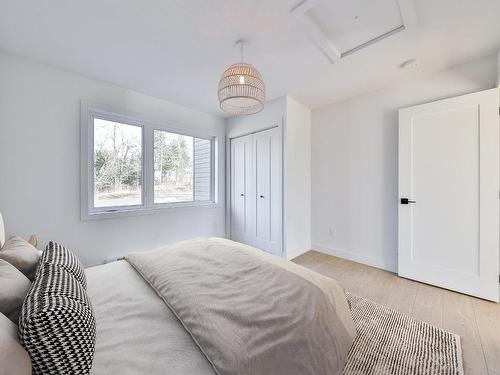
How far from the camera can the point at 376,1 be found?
1551 mm

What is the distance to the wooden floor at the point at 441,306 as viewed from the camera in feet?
4.75

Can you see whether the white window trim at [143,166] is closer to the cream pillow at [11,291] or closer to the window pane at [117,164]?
the window pane at [117,164]

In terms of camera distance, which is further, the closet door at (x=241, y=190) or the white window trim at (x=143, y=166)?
the closet door at (x=241, y=190)

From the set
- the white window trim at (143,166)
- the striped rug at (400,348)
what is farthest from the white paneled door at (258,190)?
the striped rug at (400,348)

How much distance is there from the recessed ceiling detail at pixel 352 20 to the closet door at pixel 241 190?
1.95 metres

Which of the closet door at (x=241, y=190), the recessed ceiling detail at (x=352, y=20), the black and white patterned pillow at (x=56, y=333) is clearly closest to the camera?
the black and white patterned pillow at (x=56, y=333)

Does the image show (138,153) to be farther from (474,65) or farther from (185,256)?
(474,65)

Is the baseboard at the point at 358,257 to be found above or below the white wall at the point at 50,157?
below

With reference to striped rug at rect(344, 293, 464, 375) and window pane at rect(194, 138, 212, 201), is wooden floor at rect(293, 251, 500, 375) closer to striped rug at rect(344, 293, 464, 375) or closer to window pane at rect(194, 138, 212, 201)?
striped rug at rect(344, 293, 464, 375)

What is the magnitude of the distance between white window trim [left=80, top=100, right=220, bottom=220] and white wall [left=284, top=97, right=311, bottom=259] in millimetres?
1421

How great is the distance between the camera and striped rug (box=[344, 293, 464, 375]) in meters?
1.29

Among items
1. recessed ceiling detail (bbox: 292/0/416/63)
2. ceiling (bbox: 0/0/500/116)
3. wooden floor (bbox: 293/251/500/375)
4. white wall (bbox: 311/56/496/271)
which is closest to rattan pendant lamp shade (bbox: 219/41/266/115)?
ceiling (bbox: 0/0/500/116)

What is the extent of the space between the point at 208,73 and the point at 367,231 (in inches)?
114

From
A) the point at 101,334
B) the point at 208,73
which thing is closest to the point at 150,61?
the point at 208,73
